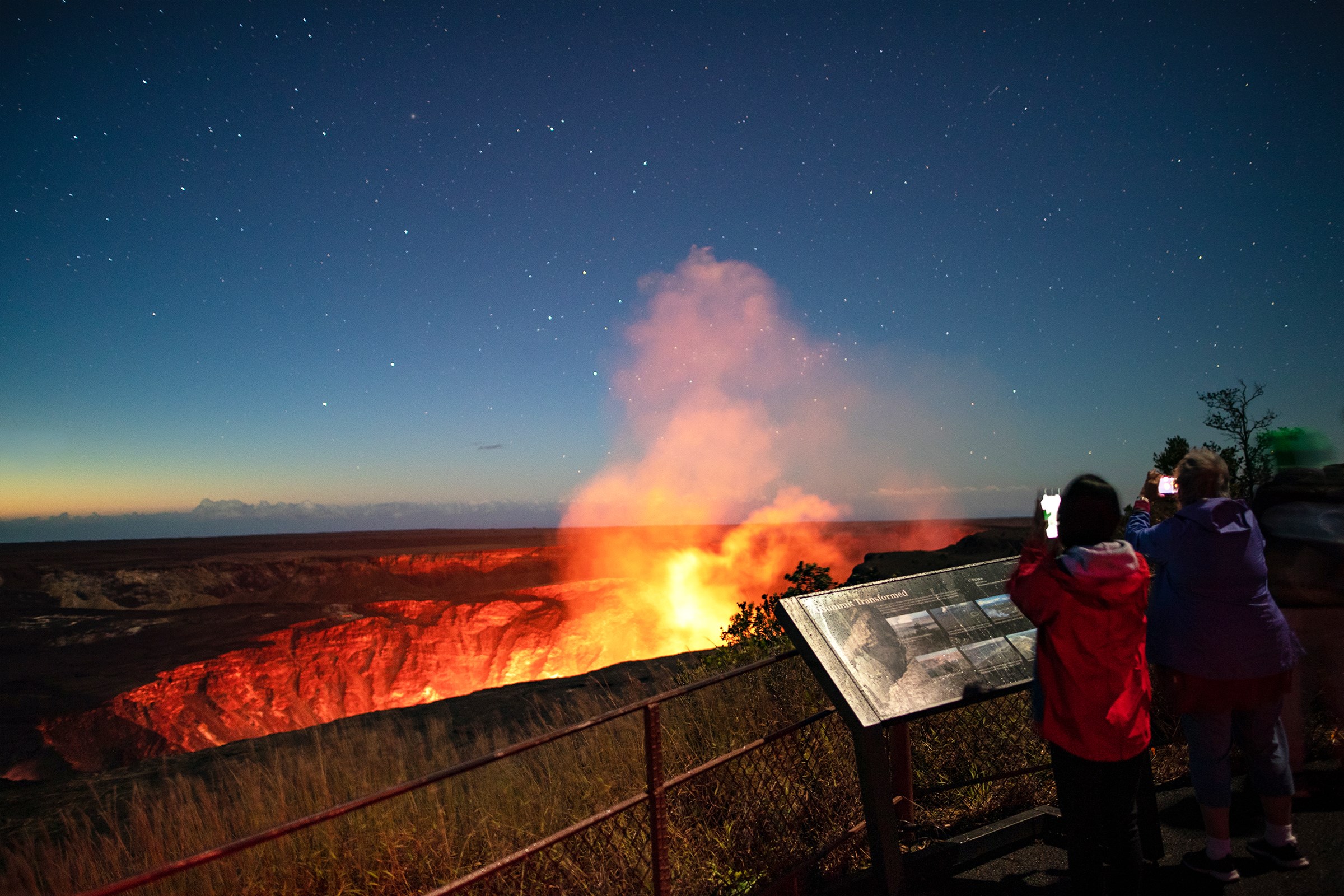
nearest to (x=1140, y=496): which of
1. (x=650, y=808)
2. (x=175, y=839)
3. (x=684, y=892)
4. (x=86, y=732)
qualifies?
(x=650, y=808)

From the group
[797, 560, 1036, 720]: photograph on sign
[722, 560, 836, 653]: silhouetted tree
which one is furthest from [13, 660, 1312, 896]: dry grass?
[722, 560, 836, 653]: silhouetted tree

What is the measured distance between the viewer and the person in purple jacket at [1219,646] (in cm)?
276

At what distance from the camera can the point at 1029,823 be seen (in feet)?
12.5

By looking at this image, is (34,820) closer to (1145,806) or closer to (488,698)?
(488,698)

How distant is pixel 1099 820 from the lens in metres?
2.51

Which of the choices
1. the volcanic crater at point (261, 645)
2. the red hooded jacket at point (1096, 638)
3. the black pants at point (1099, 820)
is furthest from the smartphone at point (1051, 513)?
the volcanic crater at point (261, 645)

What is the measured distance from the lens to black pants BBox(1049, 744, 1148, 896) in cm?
248

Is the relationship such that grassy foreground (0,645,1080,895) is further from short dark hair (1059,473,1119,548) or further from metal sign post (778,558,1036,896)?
short dark hair (1059,473,1119,548)

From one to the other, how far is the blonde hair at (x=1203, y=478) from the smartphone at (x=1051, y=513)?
26.8 inches

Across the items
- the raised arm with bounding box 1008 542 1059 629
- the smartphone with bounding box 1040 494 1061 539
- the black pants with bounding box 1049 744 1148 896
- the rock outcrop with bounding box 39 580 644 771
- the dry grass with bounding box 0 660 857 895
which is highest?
the smartphone with bounding box 1040 494 1061 539

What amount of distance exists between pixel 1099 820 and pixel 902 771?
4.73 feet

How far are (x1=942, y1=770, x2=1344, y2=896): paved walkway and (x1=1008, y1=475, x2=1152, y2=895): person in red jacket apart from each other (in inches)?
39.2

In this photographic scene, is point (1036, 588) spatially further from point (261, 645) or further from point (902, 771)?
point (261, 645)

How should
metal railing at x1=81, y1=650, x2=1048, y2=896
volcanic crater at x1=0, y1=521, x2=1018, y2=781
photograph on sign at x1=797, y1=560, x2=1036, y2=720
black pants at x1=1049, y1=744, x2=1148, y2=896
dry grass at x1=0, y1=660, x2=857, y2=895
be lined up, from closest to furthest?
metal railing at x1=81, y1=650, x2=1048, y2=896 < black pants at x1=1049, y1=744, x2=1148, y2=896 < photograph on sign at x1=797, y1=560, x2=1036, y2=720 < dry grass at x1=0, y1=660, x2=857, y2=895 < volcanic crater at x1=0, y1=521, x2=1018, y2=781
